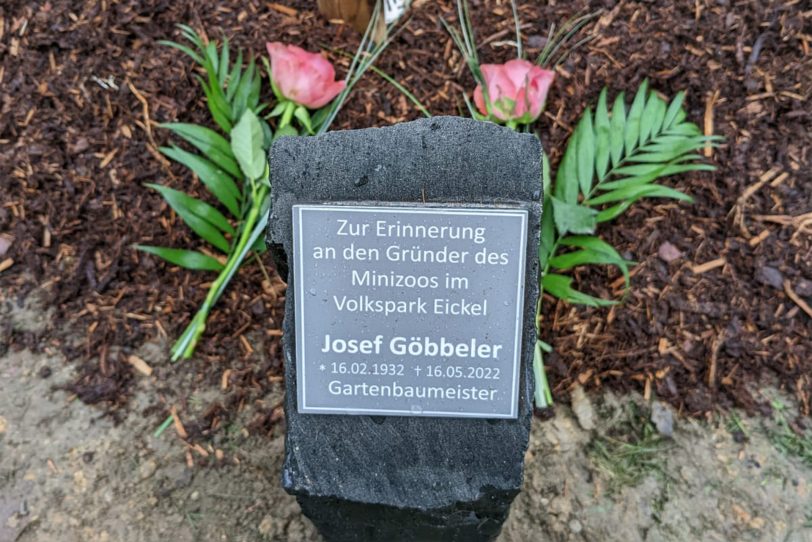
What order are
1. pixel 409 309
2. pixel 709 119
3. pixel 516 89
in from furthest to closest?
pixel 709 119 → pixel 516 89 → pixel 409 309

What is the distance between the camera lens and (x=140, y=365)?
1.67 m

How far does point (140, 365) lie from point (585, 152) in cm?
123

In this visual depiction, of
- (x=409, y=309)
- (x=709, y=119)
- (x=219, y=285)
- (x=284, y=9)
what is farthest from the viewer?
(x=284, y=9)

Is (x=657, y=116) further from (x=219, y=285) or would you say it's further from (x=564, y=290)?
(x=219, y=285)

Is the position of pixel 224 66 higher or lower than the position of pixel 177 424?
higher

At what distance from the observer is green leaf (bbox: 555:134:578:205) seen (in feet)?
5.43

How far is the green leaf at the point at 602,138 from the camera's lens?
5.45 feet

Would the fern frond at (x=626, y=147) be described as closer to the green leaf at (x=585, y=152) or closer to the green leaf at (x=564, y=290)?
the green leaf at (x=585, y=152)

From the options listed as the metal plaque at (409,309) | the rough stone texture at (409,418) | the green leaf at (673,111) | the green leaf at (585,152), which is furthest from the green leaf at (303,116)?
the green leaf at (673,111)

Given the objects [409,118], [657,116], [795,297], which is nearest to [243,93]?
[409,118]

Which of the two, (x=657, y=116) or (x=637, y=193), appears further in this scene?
(x=657, y=116)

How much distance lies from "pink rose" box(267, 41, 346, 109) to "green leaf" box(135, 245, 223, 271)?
0.45 meters

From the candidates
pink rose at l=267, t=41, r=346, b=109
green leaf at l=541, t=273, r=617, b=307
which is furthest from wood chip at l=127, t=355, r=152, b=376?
green leaf at l=541, t=273, r=617, b=307

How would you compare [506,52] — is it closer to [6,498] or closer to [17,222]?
[17,222]
